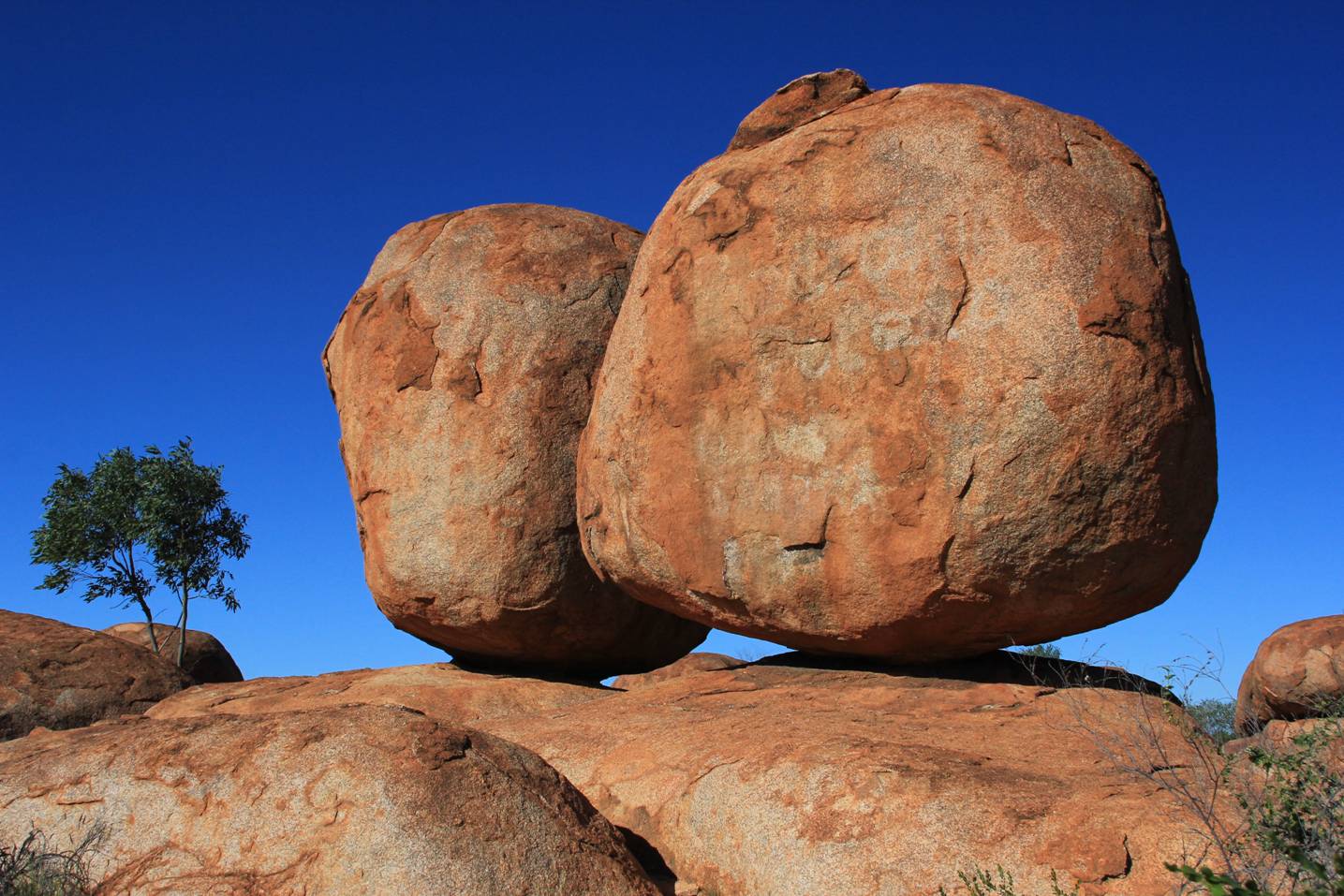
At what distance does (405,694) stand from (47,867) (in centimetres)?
455

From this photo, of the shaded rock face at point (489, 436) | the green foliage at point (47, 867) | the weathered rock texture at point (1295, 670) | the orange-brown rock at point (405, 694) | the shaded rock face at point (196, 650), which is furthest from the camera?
the shaded rock face at point (196, 650)

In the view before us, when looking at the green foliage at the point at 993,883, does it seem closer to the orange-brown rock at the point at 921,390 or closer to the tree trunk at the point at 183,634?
the orange-brown rock at the point at 921,390

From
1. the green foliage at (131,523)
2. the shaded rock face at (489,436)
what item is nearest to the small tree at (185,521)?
the green foliage at (131,523)

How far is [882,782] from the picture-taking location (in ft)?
18.2

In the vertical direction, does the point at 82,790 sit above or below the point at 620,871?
above

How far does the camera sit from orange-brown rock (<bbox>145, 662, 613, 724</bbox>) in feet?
30.0

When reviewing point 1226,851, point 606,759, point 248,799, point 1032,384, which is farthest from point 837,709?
point 248,799

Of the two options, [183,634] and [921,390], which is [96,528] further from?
[921,390]

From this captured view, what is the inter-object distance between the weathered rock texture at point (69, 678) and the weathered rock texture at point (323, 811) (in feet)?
17.8

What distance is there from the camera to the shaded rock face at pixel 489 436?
926cm

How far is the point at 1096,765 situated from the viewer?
5965 mm

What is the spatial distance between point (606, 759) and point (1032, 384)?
3115 mm

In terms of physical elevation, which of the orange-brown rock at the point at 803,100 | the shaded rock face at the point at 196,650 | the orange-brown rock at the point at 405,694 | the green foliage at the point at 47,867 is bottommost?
the green foliage at the point at 47,867

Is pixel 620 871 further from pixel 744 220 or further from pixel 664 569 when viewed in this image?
pixel 744 220
